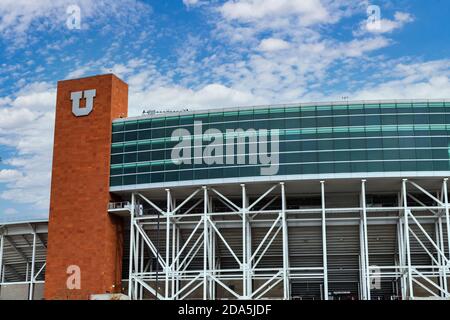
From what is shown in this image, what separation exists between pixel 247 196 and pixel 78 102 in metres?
22.7

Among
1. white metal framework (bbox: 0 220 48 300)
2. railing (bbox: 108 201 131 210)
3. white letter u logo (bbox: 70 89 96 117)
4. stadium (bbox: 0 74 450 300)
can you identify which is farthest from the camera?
white metal framework (bbox: 0 220 48 300)

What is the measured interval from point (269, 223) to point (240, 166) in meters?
7.68

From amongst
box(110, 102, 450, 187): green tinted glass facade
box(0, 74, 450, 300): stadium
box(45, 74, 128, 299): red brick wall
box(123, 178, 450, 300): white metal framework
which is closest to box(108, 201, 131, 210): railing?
box(0, 74, 450, 300): stadium

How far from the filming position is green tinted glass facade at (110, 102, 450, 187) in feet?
200

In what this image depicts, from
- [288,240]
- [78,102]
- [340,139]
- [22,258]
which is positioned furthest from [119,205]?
[340,139]

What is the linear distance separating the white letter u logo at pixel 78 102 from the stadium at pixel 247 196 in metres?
0.15

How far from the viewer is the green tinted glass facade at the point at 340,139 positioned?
200 feet

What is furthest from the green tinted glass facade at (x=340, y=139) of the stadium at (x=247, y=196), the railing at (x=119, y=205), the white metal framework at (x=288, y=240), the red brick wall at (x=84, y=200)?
the red brick wall at (x=84, y=200)

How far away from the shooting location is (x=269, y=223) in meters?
65.9

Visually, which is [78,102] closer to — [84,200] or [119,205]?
[84,200]

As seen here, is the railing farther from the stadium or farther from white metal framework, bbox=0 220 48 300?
white metal framework, bbox=0 220 48 300

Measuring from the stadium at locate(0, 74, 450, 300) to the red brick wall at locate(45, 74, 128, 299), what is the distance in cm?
14

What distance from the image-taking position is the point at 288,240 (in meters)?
68.1
